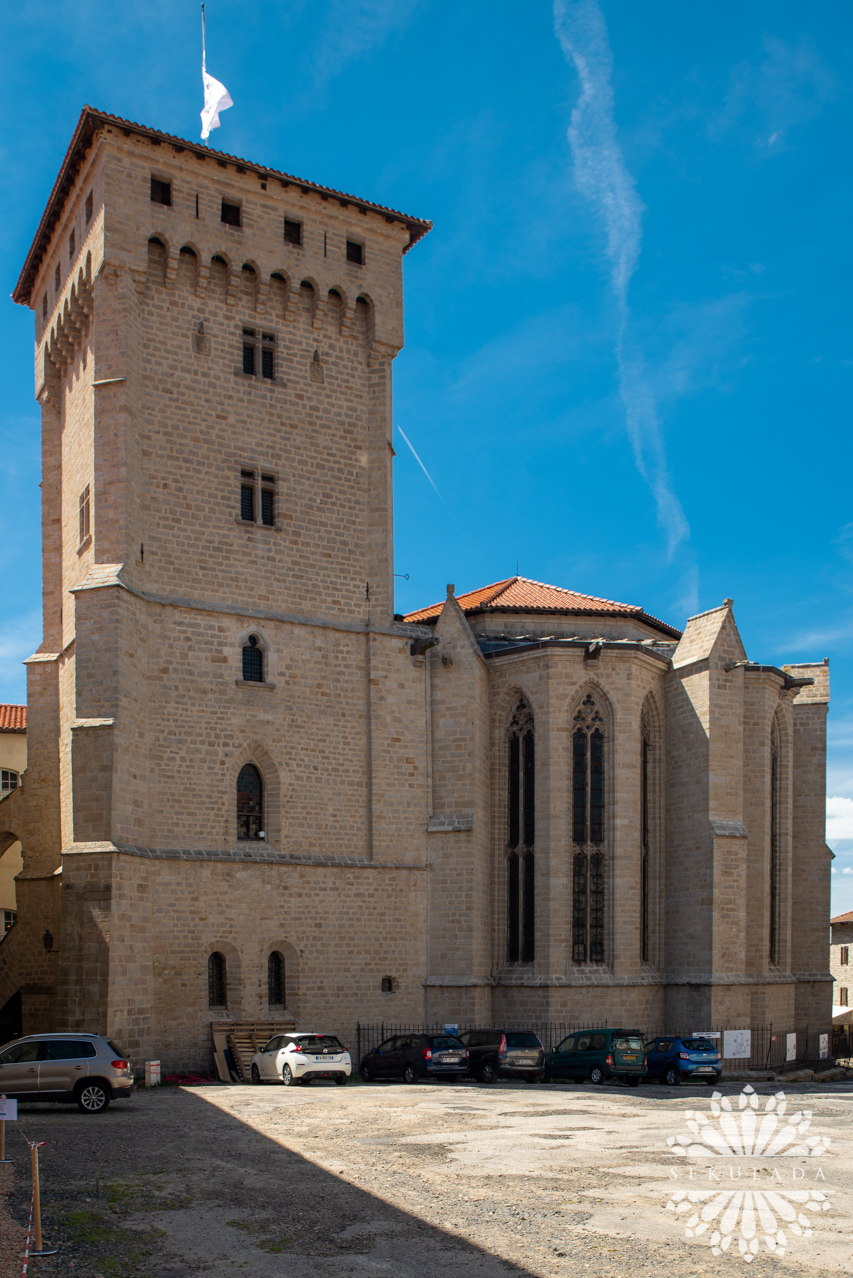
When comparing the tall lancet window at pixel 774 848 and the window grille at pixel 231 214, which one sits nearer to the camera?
the window grille at pixel 231 214

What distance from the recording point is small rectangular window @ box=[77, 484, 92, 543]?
28.4m

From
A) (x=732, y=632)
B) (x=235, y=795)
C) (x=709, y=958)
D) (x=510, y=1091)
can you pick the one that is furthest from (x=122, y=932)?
(x=732, y=632)

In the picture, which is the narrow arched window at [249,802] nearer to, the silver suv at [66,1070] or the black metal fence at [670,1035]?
the black metal fence at [670,1035]

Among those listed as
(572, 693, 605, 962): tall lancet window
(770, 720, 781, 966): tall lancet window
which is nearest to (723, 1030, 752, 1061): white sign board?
(572, 693, 605, 962): tall lancet window

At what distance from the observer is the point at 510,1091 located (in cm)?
2238

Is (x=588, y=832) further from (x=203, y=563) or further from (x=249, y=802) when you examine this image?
(x=203, y=563)

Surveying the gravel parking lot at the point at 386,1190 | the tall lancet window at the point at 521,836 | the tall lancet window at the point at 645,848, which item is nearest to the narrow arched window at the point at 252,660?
the tall lancet window at the point at 521,836

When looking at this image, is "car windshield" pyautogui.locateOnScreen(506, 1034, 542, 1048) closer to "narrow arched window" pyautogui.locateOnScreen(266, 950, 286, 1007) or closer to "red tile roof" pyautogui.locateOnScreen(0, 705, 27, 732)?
"narrow arched window" pyautogui.locateOnScreen(266, 950, 286, 1007)

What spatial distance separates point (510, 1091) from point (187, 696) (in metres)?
11.0

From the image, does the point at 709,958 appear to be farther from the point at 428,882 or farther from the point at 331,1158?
the point at 331,1158

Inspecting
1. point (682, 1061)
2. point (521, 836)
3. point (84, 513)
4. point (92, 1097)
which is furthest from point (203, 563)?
point (682, 1061)

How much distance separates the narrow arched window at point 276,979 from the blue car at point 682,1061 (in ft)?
27.2

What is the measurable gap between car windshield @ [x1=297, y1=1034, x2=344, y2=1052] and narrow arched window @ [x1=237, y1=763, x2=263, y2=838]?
19.8 feet

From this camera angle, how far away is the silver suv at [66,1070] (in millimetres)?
17234
